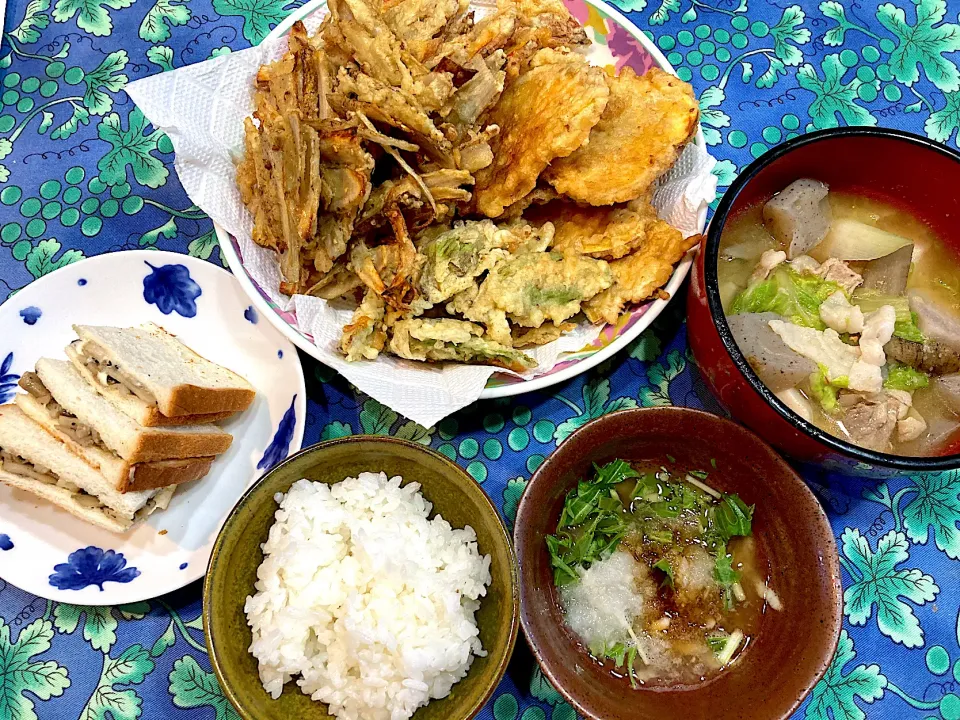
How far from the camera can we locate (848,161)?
6.57ft

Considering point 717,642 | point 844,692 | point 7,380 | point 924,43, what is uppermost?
point 924,43

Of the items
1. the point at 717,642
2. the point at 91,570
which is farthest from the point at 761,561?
the point at 91,570

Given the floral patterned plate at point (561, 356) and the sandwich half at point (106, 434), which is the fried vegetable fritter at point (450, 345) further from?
the sandwich half at point (106, 434)

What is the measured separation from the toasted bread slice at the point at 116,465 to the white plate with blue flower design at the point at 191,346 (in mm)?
171

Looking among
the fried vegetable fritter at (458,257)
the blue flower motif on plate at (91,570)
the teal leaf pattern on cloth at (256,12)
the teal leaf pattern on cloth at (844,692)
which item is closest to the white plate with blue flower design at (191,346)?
the blue flower motif on plate at (91,570)

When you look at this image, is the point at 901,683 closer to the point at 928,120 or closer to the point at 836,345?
the point at 836,345

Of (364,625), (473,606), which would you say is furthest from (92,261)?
(473,606)

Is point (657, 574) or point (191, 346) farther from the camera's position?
point (191, 346)

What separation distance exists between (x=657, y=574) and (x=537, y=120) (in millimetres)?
1291

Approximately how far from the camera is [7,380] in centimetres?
218

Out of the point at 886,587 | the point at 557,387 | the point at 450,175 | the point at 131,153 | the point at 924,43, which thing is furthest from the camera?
the point at 924,43

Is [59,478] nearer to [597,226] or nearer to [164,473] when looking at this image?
[164,473]

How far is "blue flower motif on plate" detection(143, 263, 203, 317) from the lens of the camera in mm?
2256

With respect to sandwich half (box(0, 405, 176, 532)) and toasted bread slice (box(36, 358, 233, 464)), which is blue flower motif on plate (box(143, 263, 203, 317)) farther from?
sandwich half (box(0, 405, 176, 532))
